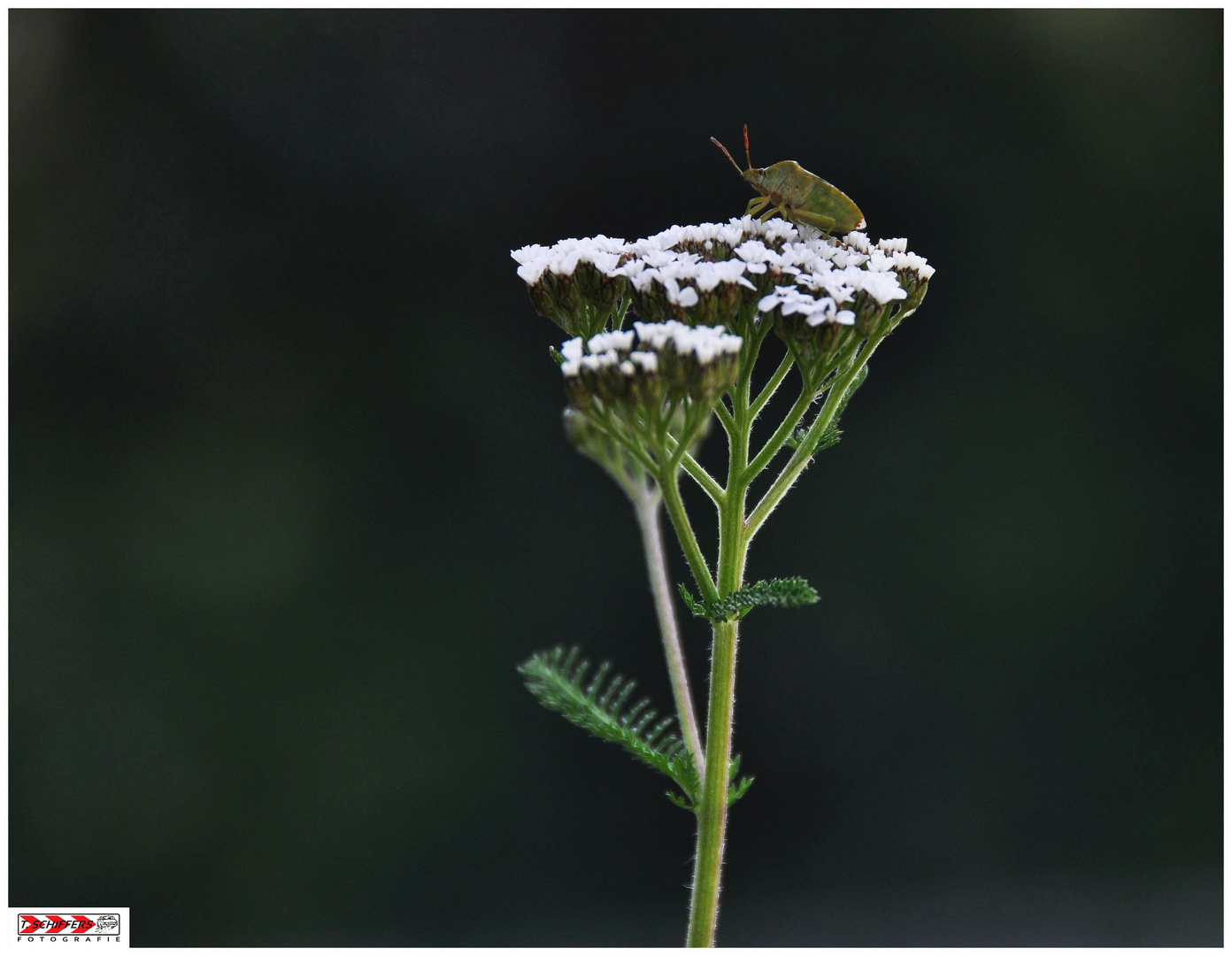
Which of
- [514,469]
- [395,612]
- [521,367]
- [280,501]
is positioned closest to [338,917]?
[395,612]

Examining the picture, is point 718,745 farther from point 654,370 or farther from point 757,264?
point 757,264

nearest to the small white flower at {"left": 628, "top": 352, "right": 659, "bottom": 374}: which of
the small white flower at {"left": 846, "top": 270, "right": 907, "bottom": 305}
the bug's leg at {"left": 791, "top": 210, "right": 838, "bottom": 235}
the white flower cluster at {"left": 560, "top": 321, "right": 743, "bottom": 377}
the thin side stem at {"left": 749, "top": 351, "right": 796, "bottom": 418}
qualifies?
the white flower cluster at {"left": 560, "top": 321, "right": 743, "bottom": 377}

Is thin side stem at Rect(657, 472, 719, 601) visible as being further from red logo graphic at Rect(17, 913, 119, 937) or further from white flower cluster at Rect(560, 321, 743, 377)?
red logo graphic at Rect(17, 913, 119, 937)

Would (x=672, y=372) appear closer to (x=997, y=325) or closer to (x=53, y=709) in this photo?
(x=997, y=325)

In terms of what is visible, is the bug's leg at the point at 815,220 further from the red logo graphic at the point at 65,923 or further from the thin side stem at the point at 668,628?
the red logo graphic at the point at 65,923

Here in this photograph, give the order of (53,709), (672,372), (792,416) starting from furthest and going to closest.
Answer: (53,709) → (792,416) → (672,372)

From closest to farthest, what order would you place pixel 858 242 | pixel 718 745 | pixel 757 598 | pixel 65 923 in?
pixel 757 598, pixel 718 745, pixel 858 242, pixel 65 923

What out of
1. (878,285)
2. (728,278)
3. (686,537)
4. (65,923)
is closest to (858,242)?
(878,285)
